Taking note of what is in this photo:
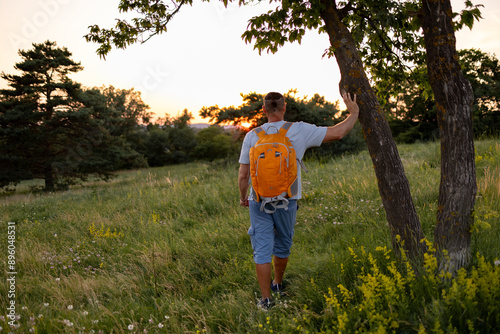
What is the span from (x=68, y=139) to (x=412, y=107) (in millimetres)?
37671

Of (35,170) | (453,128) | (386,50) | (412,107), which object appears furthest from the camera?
(412,107)

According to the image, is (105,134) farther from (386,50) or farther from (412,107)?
(412,107)

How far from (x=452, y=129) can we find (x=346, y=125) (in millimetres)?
913

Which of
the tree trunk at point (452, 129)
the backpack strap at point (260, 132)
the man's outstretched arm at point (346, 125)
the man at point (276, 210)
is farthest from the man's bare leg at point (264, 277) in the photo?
the tree trunk at point (452, 129)

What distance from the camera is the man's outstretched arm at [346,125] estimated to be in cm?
276

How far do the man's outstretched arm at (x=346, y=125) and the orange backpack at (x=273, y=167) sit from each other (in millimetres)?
408

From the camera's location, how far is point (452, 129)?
8.57ft

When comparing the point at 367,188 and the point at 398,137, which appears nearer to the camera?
the point at 367,188

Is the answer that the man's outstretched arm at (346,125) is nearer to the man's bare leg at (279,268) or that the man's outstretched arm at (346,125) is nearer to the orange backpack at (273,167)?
the orange backpack at (273,167)

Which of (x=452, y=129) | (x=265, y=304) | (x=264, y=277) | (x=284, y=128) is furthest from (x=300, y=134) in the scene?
(x=265, y=304)

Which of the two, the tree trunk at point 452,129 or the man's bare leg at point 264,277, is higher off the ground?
the tree trunk at point 452,129

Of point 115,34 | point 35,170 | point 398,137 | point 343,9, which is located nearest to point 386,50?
point 343,9

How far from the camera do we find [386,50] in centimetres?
388

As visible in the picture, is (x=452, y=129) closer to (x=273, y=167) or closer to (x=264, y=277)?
(x=273, y=167)
